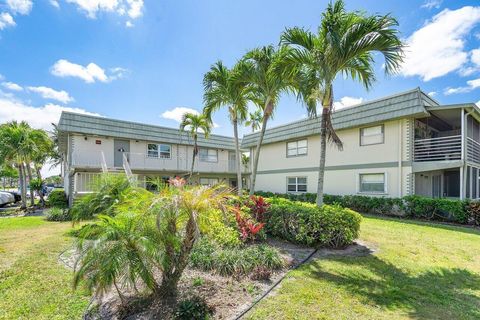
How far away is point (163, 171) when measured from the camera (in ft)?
61.7

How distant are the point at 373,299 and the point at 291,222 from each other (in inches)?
122

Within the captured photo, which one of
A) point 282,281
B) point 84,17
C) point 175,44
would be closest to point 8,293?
point 282,281

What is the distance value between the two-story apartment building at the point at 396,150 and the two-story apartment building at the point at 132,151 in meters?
6.58

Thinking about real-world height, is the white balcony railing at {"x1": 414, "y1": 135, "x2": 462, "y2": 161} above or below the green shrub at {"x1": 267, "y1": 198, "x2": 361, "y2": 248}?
above

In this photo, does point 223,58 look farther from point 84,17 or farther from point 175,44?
point 84,17

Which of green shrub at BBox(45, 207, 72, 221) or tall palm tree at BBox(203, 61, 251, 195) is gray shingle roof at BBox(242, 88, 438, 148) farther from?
green shrub at BBox(45, 207, 72, 221)

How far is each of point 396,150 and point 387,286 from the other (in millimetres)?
11100

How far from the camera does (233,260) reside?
4.97 meters

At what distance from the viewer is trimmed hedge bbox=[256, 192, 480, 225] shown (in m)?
10.7

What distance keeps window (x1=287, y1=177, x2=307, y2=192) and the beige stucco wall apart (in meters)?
0.33

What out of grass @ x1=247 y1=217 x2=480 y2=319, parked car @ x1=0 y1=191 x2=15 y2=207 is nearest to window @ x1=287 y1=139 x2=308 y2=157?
grass @ x1=247 y1=217 x2=480 y2=319

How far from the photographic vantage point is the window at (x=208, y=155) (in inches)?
874

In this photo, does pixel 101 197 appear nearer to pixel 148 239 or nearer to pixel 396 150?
pixel 148 239

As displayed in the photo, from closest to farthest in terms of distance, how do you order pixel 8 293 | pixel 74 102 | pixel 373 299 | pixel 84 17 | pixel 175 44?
pixel 373 299 → pixel 8 293 → pixel 84 17 → pixel 175 44 → pixel 74 102
